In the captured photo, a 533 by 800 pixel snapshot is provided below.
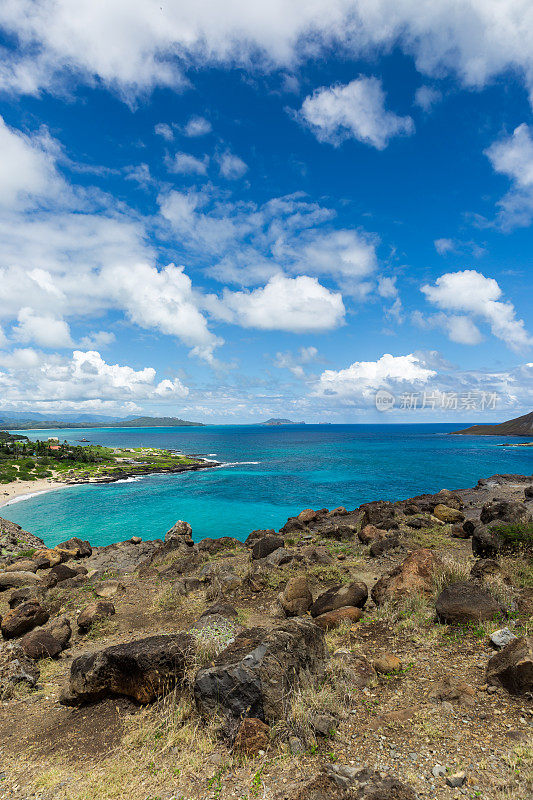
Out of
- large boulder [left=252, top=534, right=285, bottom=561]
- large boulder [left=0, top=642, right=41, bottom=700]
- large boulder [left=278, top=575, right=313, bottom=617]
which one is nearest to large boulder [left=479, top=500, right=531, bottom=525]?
large boulder [left=252, top=534, right=285, bottom=561]

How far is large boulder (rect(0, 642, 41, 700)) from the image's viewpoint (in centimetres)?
789

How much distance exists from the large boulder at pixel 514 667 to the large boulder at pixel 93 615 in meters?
10.8

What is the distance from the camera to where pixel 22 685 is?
8.02 meters

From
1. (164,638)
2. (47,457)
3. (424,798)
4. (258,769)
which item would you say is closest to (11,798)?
(164,638)

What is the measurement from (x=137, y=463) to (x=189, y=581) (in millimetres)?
84104

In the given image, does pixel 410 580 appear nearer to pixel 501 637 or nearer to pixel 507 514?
pixel 501 637

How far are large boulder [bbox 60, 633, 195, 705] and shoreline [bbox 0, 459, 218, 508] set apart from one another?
179 ft

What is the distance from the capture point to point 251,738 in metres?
5.72

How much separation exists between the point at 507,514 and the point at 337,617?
14371mm

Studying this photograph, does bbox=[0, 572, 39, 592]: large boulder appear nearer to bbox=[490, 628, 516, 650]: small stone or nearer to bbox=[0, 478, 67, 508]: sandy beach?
bbox=[490, 628, 516, 650]: small stone

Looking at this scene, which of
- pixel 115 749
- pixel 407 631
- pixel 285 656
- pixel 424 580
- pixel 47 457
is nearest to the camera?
pixel 115 749

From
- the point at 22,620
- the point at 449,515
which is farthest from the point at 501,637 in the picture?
the point at 449,515

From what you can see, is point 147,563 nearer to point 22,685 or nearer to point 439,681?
point 22,685

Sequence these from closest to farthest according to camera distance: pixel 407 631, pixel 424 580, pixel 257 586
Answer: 1. pixel 407 631
2. pixel 424 580
3. pixel 257 586
